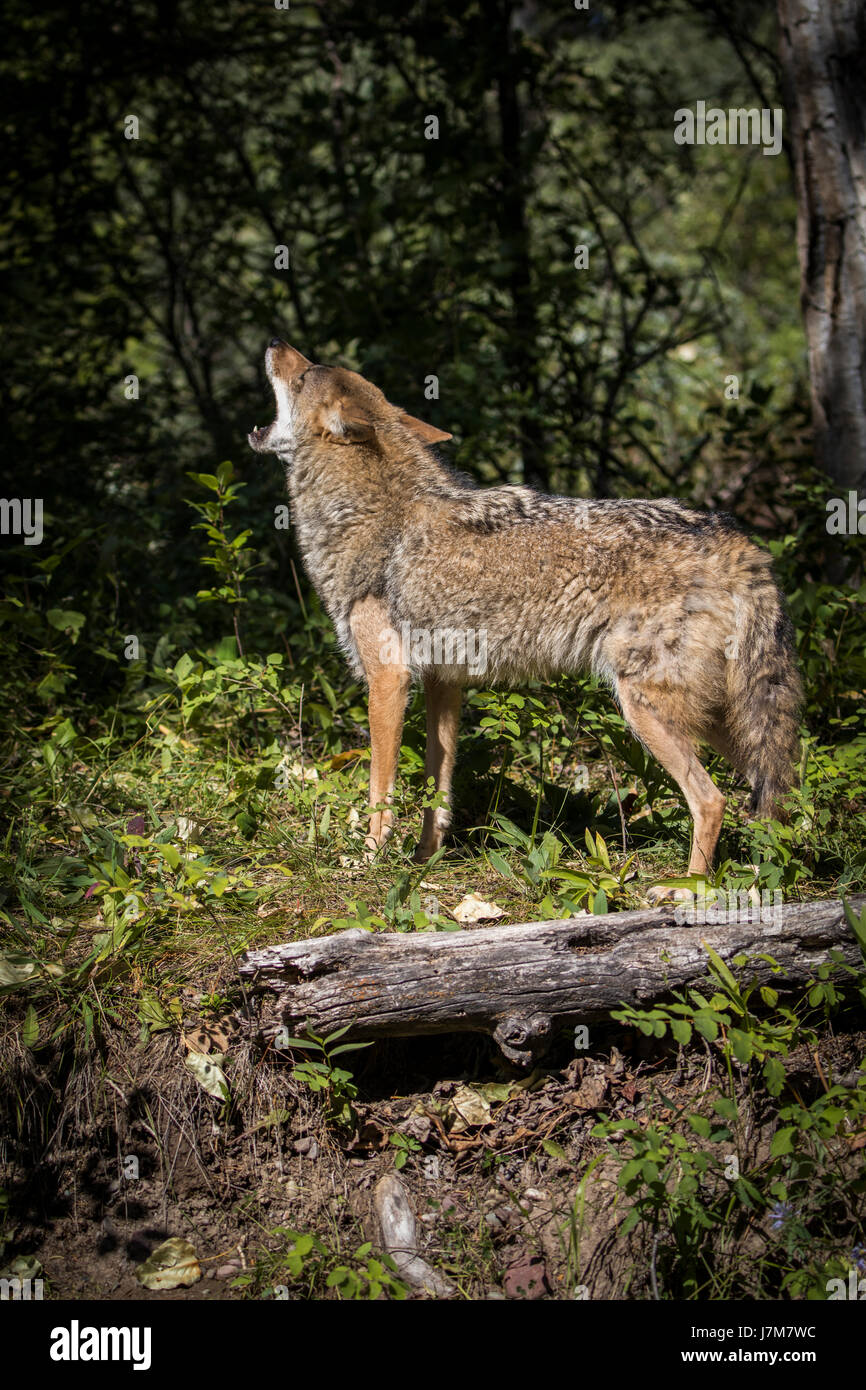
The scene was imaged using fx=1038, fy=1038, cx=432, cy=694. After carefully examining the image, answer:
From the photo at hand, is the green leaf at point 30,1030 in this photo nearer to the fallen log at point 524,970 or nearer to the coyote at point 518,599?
the fallen log at point 524,970

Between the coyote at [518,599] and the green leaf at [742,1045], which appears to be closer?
the green leaf at [742,1045]

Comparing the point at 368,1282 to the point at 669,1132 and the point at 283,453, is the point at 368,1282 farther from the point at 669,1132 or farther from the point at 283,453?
the point at 283,453

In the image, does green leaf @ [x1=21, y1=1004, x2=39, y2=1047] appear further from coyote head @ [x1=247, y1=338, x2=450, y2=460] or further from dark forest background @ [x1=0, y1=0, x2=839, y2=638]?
dark forest background @ [x1=0, y1=0, x2=839, y2=638]

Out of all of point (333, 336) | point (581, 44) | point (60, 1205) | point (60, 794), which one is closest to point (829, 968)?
point (60, 1205)

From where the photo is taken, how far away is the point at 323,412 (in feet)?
17.1

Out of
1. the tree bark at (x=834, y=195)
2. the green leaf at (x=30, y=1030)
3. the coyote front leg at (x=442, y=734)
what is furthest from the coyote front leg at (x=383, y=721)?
the tree bark at (x=834, y=195)

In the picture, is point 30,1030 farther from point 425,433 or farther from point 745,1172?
point 425,433

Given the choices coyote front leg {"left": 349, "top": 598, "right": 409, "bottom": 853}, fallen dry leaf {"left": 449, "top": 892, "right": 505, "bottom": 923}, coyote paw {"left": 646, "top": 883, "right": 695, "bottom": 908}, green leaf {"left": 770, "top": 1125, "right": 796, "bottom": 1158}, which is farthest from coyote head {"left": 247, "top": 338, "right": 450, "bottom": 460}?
green leaf {"left": 770, "top": 1125, "right": 796, "bottom": 1158}

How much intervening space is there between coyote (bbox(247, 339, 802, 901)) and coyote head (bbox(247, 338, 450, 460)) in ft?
0.03

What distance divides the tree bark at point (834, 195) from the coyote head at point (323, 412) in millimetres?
2967

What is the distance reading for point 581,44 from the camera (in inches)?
675

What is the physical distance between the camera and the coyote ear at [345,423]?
5.07 meters

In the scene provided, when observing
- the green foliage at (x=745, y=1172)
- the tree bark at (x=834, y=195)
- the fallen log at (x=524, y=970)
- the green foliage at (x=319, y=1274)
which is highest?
the tree bark at (x=834, y=195)

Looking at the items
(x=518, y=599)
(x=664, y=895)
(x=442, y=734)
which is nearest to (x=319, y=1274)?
(x=664, y=895)
